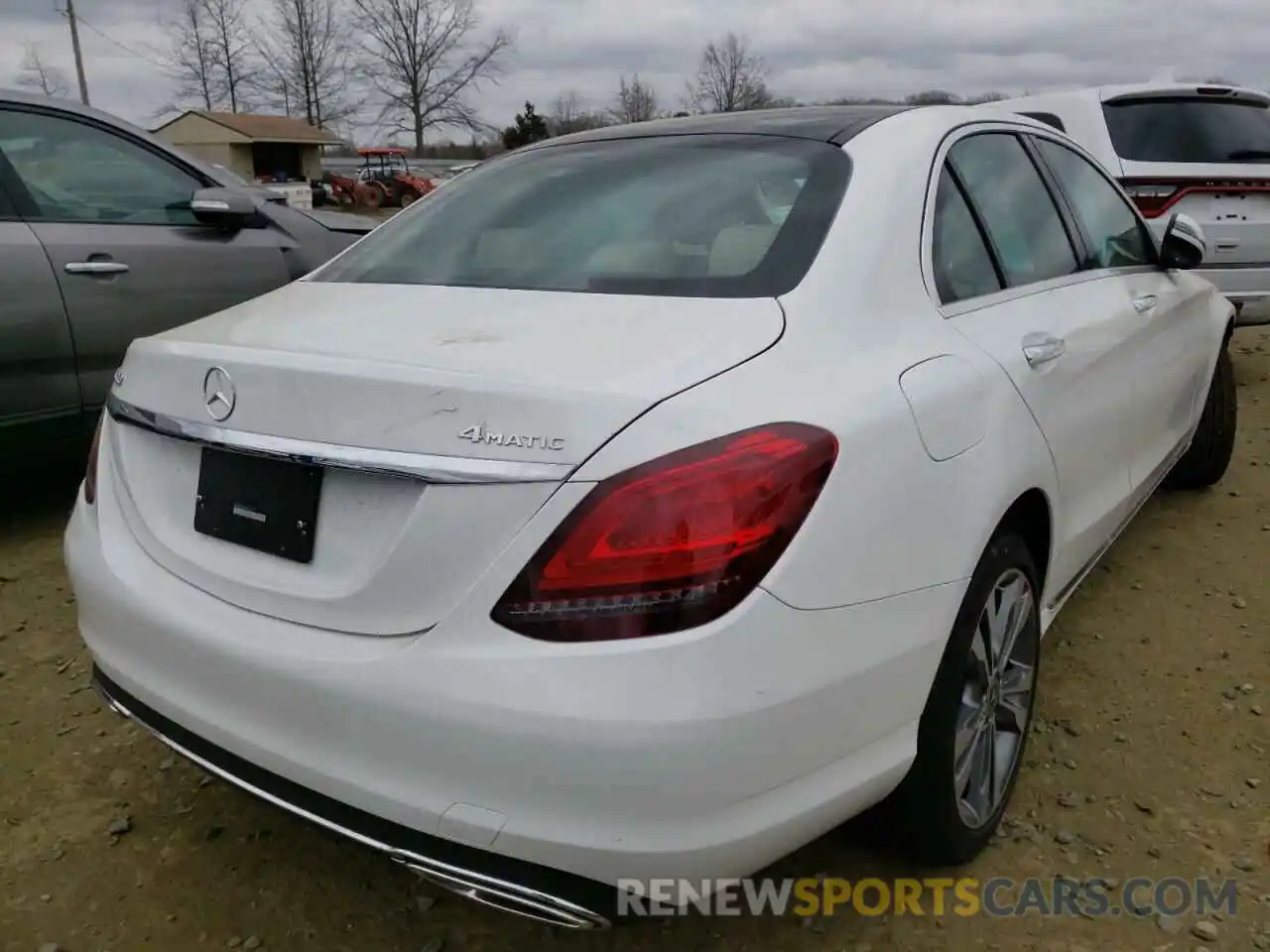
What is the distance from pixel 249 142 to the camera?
140 feet

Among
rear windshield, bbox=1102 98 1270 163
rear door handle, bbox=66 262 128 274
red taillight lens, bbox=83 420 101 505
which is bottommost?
red taillight lens, bbox=83 420 101 505

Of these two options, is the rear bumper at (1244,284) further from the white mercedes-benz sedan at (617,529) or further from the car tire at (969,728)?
the car tire at (969,728)

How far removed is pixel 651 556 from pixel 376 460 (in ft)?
1.41

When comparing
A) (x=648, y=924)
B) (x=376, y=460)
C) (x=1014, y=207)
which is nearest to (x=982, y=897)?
(x=648, y=924)

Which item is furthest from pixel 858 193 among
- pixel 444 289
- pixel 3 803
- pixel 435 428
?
pixel 3 803

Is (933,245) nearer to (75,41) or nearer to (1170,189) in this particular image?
(1170,189)

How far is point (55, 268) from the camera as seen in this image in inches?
148

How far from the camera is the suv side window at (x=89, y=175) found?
12.6ft

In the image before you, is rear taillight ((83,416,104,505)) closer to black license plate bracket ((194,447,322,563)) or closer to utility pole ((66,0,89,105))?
black license plate bracket ((194,447,322,563))

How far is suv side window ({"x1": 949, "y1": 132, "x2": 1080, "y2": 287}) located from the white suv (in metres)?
3.34

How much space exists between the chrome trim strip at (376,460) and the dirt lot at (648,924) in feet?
1.97

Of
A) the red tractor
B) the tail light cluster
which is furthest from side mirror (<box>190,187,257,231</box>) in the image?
the red tractor

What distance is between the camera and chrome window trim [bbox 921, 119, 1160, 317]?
6.80 feet

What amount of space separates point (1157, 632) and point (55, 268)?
3.84 meters
